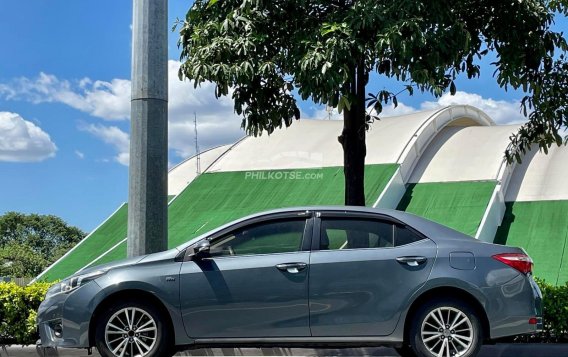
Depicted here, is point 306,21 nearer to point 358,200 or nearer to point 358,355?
point 358,200

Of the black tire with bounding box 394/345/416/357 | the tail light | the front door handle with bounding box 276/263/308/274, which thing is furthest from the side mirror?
the tail light

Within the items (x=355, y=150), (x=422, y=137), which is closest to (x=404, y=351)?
(x=355, y=150)

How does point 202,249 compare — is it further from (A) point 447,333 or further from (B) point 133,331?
(A) point 447,333

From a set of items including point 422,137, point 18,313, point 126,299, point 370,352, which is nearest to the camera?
point 126,299

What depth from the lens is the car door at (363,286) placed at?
6477mm

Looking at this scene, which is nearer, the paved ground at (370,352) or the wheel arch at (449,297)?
the wheel arch at (449,297)

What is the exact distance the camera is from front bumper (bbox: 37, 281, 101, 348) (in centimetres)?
662

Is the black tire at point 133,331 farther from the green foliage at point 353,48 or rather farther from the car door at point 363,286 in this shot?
the green foliage at point 353,48

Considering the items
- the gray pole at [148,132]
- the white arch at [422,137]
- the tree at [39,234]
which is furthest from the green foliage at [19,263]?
the gray pole at [148,132]

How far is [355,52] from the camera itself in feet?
26.0

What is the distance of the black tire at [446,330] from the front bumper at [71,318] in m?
3.05

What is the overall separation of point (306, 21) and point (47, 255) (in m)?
74.1

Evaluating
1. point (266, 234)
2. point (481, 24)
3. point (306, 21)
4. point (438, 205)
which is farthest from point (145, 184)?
point (438, 205)

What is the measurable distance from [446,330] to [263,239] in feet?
6.36
